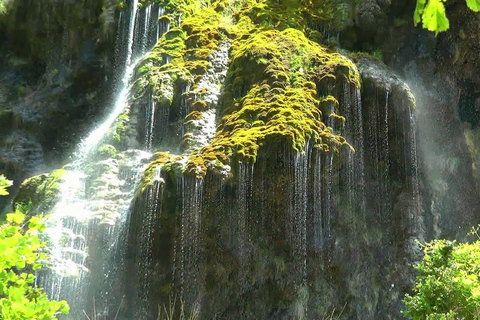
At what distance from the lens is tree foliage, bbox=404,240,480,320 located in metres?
7.54

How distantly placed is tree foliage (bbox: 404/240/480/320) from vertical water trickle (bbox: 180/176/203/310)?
4019mm

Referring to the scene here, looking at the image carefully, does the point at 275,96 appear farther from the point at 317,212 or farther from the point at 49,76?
the point at 49,76

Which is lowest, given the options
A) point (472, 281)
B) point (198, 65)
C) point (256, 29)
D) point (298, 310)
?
point (298, 310)

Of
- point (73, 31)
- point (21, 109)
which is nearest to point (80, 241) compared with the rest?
point (21, 109)

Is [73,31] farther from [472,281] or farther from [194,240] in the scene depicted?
[472,281]

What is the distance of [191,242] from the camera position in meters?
10.5

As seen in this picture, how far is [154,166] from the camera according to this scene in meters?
10.8

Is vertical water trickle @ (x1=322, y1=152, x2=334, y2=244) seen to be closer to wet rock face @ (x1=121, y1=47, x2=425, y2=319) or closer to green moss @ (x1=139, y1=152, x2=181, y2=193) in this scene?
wet rock face @ (x1=121, y1=47, x2=425, y2=319)

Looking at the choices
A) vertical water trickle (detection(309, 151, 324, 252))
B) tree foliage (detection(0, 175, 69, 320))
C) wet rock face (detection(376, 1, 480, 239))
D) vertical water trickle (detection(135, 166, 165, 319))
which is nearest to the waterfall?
vertical water trickle (detection(135, 166, 165, 319))

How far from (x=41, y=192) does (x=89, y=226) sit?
1.73 meters

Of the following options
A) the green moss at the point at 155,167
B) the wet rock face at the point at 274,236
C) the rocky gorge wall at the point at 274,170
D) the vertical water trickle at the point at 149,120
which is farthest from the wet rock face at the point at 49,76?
the wet rock face at the point at 274,236

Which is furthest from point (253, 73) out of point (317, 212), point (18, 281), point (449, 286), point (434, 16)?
point (434, 16)

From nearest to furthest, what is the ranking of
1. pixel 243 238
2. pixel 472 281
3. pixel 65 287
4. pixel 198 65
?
1. pixel 472 281
2. pixel 65 287
3. pixel 243 238
4. pixel 198 65

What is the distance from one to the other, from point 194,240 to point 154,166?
1.64 metres
